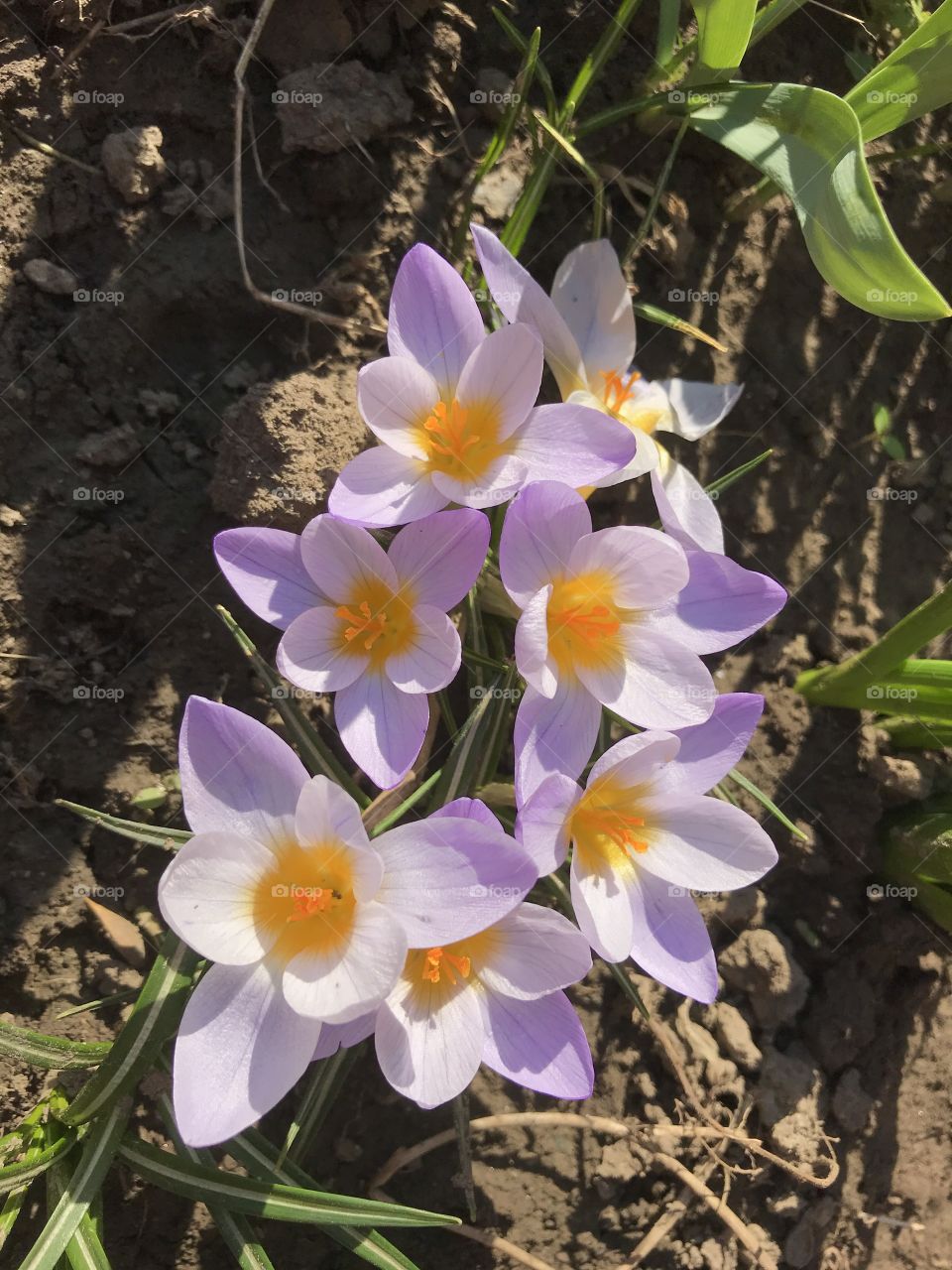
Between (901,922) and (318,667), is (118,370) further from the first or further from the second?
(901,922)

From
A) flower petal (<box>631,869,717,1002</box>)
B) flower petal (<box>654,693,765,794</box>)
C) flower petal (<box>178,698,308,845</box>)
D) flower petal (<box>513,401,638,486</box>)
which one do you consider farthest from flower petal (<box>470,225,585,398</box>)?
flower petal (<box>631,869,717,1002</box>)

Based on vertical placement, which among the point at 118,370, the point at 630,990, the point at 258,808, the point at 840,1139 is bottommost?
the point at 840,1139

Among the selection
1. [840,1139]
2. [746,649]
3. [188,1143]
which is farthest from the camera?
[746,649]

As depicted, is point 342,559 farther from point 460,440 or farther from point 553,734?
point 553,734

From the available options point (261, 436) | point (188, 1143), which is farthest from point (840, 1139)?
point (261, 436)

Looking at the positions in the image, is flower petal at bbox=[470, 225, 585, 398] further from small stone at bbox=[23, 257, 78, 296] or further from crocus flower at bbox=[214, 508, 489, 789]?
small stone at bbox=[23, 257, 78, 296]

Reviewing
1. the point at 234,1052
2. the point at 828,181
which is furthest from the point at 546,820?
the point at 828,181
